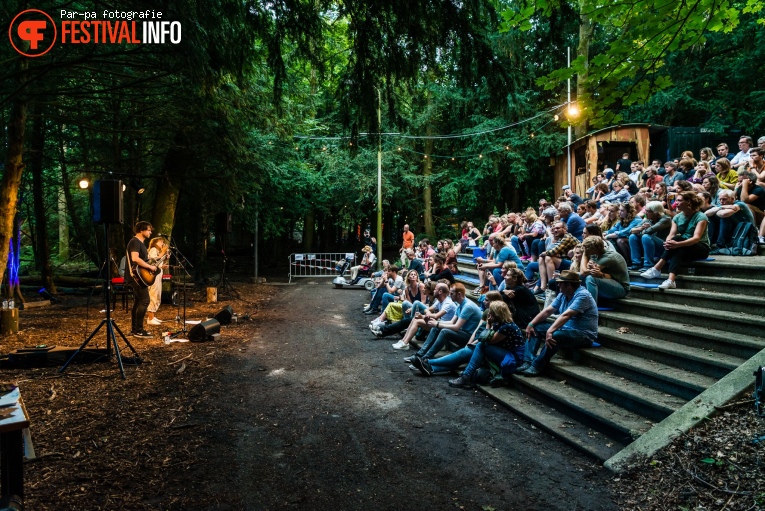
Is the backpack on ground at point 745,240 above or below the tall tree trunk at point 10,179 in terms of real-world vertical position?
below

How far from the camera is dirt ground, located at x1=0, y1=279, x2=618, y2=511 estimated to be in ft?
10.6

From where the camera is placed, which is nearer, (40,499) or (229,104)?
(40,499)

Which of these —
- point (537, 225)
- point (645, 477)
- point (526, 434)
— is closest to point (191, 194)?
point (537, 225)

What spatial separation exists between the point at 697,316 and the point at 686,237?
1.58m

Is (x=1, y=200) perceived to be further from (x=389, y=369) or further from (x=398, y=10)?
(x=398, y=10)

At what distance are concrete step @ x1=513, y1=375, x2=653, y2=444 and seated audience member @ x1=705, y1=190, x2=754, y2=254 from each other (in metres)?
3.76

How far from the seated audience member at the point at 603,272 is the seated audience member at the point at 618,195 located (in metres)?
3.75

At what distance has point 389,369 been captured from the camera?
6.71 meters

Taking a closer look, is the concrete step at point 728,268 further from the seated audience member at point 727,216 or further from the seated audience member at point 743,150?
the seated audience member at point 743,150

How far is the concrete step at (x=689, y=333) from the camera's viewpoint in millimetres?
4395

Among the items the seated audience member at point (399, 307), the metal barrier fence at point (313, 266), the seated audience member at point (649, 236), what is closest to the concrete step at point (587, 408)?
the seated audience member at point (649, 236)

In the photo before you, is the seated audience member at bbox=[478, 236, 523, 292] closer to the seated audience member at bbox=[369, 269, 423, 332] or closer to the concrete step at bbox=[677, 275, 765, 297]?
the seated audience member at bbox=[369, 269, 423, 332]

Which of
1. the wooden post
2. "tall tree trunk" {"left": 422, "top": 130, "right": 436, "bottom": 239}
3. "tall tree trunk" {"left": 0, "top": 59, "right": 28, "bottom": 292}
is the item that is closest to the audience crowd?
the wooden post

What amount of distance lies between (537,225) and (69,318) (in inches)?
383
